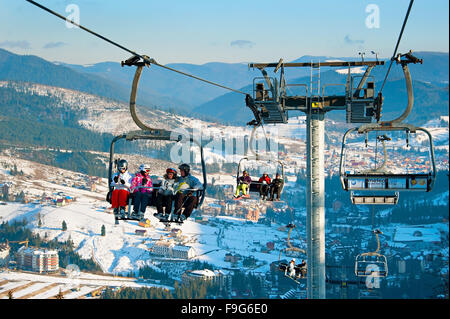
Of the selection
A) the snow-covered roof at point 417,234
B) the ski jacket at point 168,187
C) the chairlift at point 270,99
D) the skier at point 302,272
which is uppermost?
the chairlift at point 270,99

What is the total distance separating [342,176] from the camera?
15422 mm

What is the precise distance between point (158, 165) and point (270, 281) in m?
76.2

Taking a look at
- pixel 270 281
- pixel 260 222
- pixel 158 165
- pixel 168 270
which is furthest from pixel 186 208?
pixel 158 165

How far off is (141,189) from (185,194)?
94 cm

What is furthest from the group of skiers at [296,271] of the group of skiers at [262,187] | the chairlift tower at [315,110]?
the group of skiers at [262,187]

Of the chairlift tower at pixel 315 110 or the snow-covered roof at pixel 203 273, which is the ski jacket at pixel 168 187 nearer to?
the chairlift tower at pixel 315 110

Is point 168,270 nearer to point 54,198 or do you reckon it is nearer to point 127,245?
point 127,245

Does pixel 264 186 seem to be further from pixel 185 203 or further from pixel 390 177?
pixel 390 177

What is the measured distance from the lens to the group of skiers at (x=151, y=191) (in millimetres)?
15023

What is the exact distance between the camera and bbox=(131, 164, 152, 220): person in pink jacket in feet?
49.5

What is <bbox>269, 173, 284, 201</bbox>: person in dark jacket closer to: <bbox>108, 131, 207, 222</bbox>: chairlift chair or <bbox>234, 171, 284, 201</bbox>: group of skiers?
<bbox>234, 171, 284, 201</bbox>: group of skiers

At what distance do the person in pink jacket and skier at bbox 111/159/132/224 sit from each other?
0.60ft

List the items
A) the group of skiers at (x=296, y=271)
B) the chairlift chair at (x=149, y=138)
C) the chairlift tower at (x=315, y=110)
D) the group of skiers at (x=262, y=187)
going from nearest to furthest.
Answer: the chairlift chair at (x=149, y=138) < the chairlift tower at (x=315, y=110) < the group of skiers at (x=262, y=187) < the group of skiers at (x=296, y=271)

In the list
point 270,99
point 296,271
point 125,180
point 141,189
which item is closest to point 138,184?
point 141,189
